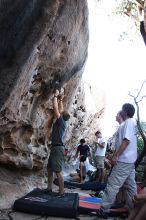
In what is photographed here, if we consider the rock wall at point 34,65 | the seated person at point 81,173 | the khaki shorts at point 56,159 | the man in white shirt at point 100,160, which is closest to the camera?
the rock wall at point 34,65

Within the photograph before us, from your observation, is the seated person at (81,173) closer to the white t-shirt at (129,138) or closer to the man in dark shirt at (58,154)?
the man in dark shirt at (58,154)

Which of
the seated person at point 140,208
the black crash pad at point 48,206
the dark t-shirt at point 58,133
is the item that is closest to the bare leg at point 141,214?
the seated person at point 140,208

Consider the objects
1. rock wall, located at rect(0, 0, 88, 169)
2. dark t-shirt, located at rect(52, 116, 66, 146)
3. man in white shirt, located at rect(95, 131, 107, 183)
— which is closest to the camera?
rock wall, located at rect(0, 0, 88, 169)

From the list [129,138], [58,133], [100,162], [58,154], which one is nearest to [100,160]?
[100,162]

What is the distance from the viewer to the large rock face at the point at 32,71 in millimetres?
6523

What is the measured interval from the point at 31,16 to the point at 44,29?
36 centimetres

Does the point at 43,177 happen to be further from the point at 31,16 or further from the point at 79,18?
the point at 31,16

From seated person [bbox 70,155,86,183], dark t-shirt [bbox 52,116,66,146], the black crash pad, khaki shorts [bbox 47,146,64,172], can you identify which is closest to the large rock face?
the black crash pad

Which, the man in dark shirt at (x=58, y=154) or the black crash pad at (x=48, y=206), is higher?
the man in dark shirt at (x=58, y=154)

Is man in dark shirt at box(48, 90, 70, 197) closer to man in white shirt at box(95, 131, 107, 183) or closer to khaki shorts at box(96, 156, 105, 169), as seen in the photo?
man in white shirt at box(95, 131, 107, 183)

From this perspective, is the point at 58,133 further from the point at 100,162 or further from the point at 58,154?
the point at 100,162

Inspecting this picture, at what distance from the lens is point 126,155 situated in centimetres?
696

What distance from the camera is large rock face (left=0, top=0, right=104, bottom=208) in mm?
6523

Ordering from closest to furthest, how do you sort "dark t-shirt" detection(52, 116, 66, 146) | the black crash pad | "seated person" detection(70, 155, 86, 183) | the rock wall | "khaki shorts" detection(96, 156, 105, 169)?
the rock wall
the black crash pad
"dark t-shirt" detection(52, 116, 66, 146)
"khaki shorts" detection(96, 156, 105, 169)
"seated person" detection(70, 155, 86, 183)
